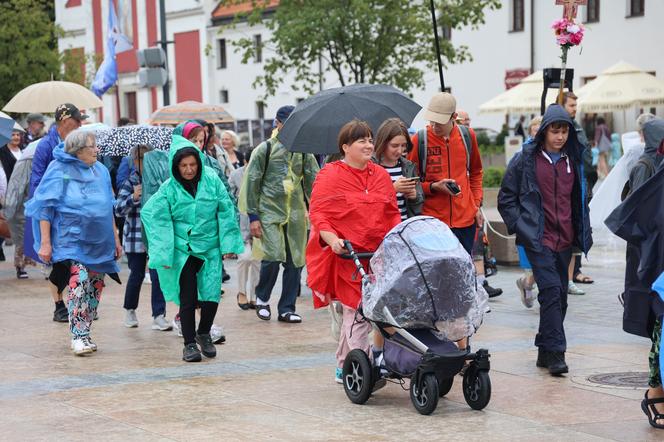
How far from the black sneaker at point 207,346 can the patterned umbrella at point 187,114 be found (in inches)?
406

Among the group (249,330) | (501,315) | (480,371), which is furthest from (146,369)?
(501,315)

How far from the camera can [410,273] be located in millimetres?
7270

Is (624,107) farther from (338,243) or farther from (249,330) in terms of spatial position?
(338,243)

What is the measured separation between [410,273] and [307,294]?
6.33m

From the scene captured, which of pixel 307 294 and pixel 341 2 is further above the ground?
pixel 341 2

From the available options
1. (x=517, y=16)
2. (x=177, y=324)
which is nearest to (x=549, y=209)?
(x=177, y=324)

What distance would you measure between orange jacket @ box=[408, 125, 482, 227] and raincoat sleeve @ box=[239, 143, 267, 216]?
86.0 inches

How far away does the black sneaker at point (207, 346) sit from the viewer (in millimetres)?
9469

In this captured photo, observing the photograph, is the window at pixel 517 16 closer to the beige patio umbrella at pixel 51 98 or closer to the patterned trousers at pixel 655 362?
Answer: the beige patio umbrella at pixel 51 98

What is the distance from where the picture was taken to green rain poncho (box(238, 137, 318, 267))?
11.6m

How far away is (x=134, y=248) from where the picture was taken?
11383mm

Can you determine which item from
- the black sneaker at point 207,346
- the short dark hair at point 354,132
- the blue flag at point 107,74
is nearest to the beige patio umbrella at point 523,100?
the blue flag at point 107,74

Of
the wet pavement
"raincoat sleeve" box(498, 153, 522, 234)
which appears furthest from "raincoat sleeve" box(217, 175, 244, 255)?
"raincoat sleeve" box(498, 153, 522, 234)

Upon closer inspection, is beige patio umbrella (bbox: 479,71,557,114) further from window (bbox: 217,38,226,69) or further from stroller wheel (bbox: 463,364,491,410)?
window (bbox: 217,38,226,69)
